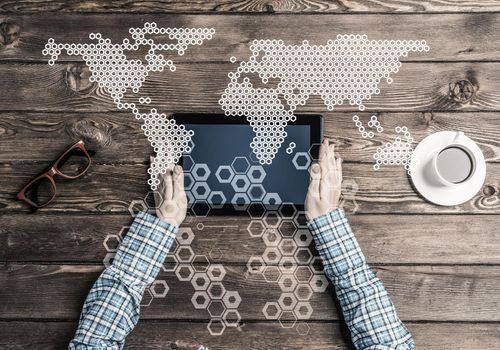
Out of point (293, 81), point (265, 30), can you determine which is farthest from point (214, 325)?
point (265, 30)

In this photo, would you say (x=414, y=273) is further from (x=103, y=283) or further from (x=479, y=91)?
(x=103, y=283)

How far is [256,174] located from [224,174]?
0.08 m

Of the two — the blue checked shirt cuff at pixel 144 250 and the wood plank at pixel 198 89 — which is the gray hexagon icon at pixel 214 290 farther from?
the wood plank at pixel 198 89

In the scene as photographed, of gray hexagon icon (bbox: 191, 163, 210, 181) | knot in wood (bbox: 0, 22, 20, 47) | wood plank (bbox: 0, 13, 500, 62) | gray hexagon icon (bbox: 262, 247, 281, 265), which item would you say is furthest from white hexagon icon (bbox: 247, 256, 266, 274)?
knot in wood (bbox: 0, 22, 20, 47)

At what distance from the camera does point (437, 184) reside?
1170mm

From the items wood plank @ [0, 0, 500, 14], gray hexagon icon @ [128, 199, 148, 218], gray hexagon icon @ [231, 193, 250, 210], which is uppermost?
wood plank @ [0, 0, 500, 14]

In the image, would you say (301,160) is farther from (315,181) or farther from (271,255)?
(271,255)

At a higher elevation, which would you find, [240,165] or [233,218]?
[240,165]

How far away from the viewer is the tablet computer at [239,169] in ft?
3.93

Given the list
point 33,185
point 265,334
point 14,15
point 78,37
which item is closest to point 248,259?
point 265,334

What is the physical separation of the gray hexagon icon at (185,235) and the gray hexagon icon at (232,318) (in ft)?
0.64

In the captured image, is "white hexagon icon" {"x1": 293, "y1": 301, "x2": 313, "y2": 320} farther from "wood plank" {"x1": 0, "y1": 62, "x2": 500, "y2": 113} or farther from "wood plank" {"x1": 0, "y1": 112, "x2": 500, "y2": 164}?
"wood plank" {"x1": 0, "y1": 62, "x2": 500, "y2": 113}

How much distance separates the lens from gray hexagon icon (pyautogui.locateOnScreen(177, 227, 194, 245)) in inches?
48.3

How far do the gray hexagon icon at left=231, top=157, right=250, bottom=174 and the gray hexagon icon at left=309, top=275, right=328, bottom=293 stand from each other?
1.00ft
